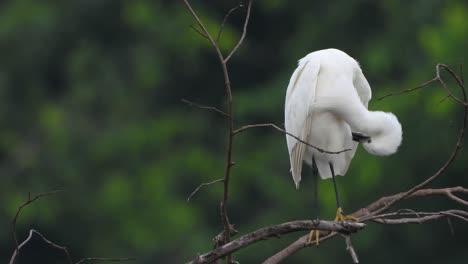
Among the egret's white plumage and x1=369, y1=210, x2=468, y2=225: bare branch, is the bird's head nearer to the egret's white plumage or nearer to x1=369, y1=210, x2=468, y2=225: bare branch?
the egret's white plumage

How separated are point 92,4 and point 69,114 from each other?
171 centimetres

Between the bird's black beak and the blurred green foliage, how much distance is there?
19.3 feet

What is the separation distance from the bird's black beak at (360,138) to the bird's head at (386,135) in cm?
5

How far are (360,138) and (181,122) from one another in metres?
10.3

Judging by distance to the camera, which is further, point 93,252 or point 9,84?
point 9,84

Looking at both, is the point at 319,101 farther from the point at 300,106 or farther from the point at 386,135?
the point at 386,135

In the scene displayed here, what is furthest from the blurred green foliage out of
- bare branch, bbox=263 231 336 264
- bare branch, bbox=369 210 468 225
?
bare branch, bbox=369 210 468 225

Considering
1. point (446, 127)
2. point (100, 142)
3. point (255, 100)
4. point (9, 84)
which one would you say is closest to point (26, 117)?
point (9, 84)

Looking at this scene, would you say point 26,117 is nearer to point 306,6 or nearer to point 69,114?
point 69,114

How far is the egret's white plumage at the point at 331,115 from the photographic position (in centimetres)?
504

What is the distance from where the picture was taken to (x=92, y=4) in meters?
16.0

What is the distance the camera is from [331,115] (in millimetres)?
5246

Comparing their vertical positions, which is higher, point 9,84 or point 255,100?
point 9,84

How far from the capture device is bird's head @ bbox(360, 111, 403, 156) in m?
5.00
